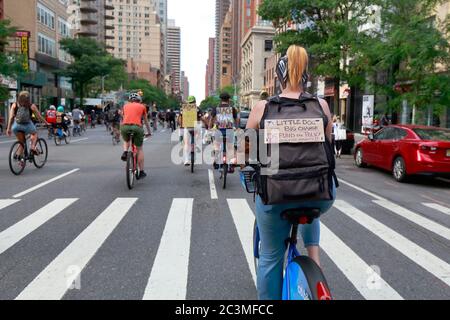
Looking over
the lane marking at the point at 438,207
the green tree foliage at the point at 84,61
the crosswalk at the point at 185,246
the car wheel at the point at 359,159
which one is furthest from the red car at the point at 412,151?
the green tree foliage at the point at 84,61

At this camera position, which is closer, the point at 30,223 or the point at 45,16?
the point at 30,223

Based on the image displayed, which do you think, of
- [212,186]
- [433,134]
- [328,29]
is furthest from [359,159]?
[328,29]

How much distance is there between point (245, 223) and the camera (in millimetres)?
6543

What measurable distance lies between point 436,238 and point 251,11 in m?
143

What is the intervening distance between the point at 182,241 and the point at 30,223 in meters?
2.39

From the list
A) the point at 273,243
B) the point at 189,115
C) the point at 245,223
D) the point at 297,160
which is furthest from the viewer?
the point at 189,115

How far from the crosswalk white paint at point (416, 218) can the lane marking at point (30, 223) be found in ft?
18.1

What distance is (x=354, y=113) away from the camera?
37.0m

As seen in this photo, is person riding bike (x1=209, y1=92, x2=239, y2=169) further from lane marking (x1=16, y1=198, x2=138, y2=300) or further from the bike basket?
the bike basket

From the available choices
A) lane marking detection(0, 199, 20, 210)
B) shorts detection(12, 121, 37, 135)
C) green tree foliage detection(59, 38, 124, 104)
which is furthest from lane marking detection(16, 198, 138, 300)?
green tree foliage detection(59, 38, 124, 104)

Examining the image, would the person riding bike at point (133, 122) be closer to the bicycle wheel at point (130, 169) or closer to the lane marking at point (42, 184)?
the bicycle wheel at point (130, 169)

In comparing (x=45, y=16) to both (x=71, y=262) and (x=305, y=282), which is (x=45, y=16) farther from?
(x=305, y=282)

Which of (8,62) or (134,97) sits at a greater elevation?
(8,62)

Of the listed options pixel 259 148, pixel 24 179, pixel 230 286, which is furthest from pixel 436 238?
pixel 24 179
